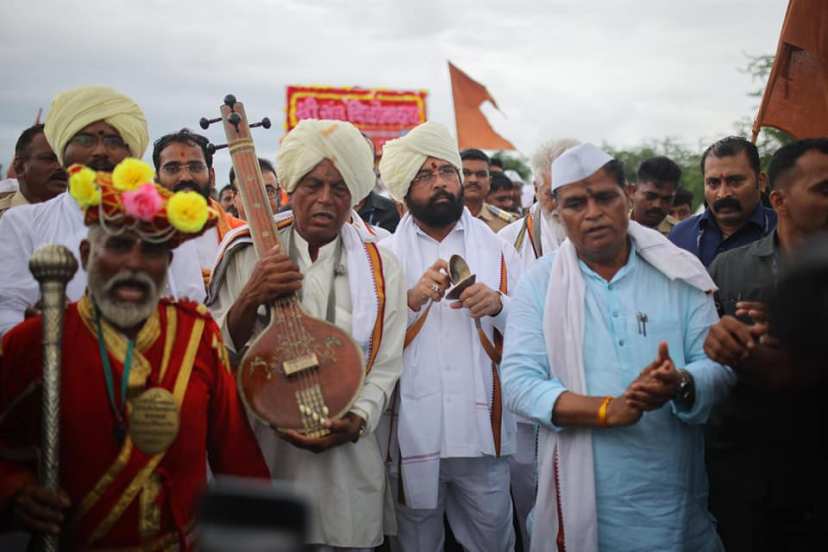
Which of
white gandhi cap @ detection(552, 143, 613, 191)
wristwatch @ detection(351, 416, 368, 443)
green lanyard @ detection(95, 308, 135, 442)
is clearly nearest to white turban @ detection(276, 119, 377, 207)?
white gandhi cap @ detection(552, 143, 613, 191)

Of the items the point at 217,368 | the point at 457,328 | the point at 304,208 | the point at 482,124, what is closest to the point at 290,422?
the point at 217,368

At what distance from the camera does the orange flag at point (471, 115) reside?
11.9 metres

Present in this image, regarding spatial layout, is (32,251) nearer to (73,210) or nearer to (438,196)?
(73,210)

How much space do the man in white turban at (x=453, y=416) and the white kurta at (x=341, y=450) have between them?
422 mm

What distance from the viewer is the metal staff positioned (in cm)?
254

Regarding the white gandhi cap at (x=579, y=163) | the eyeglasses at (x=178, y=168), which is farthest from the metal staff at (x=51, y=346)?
the eyeglasses at (x=178, y=168)

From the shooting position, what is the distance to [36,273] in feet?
8.66

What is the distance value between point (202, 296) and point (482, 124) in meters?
9.25

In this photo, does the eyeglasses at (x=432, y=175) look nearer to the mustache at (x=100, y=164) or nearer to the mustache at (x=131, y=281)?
the mustache at (x=100, y=164)

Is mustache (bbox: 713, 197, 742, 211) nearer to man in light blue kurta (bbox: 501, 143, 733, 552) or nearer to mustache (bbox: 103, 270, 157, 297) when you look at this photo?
man in light blue kurta (bbox: 501, 143, 733, 552)

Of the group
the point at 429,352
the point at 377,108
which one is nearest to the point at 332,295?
the point at 429,352

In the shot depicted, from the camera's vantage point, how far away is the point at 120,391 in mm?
2764

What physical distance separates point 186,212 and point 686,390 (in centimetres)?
188

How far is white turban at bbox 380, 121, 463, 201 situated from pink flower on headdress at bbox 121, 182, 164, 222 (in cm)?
236
